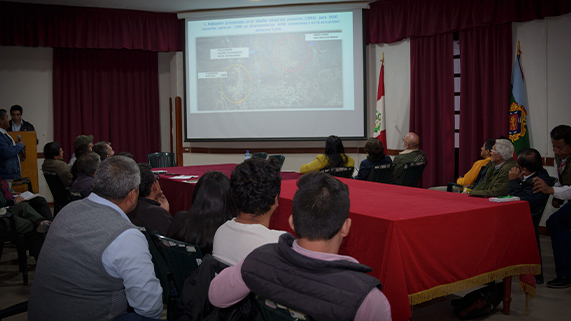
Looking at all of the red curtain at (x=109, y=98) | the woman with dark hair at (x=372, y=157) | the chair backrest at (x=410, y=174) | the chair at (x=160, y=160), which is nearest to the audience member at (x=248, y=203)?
the woman with dark hair at (x=372, y=157)

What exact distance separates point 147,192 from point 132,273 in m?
1.33

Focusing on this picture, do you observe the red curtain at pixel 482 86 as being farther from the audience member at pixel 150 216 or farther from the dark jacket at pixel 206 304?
the dark jacket at pixel 206 304

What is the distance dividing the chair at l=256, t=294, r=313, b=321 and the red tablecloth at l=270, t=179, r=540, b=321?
0.94 meters

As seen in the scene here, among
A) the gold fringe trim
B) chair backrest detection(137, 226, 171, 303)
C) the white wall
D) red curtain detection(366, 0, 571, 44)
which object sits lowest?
the gold fringe trim

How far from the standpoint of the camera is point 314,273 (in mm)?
1251

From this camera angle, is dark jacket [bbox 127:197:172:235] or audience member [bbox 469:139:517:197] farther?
audience member [bbox 469:139:517:197]

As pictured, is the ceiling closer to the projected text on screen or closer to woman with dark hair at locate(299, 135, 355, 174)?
the projected text on screen

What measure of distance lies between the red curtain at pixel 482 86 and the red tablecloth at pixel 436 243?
337 cm

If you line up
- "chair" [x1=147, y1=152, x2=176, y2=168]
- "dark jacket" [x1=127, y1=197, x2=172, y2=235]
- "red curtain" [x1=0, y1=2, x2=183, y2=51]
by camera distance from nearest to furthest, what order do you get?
"dark jacket" [x1=127, y1=197, x2=172, y2=235], "chair" [x1=147, y1=152, x2=176, y2=168], "red curtain" [x1=0, y1=2, x2=183, y2=51]

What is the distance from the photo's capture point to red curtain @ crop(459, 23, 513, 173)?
575cm

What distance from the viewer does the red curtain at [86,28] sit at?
7.11 meters

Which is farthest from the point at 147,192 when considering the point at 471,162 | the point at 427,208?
the point at 471,162

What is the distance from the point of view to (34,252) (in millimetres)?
3840

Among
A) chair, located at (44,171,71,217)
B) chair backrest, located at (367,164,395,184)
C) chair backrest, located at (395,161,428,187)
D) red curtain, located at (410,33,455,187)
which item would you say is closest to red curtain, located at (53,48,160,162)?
chair, located at (44,171,71,217)
